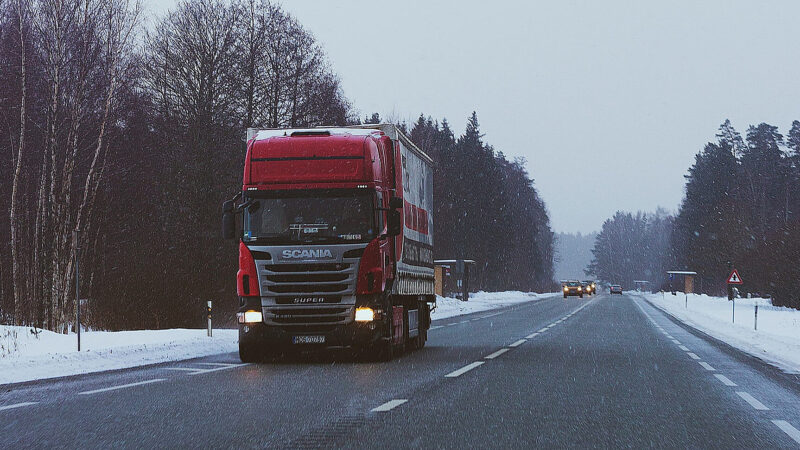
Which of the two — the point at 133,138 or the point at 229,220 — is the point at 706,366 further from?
the point at 133,138

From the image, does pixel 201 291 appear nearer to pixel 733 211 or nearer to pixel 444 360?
pixel 444 360

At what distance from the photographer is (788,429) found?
25.9ft

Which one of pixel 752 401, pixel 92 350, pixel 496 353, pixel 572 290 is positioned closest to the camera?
pixel 752 401

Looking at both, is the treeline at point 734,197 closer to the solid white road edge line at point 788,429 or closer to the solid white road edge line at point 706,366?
the solid white road edge line at point 706,366

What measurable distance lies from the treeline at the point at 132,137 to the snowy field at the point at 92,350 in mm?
5558

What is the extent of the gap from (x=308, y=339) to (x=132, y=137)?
824 inches

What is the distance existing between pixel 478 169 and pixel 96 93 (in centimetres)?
7300

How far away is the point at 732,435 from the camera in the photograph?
7.59 m

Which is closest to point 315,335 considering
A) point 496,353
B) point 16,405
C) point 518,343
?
point 496,353

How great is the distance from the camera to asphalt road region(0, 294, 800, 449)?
725 cm

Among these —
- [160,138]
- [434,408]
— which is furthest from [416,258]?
[160,138]

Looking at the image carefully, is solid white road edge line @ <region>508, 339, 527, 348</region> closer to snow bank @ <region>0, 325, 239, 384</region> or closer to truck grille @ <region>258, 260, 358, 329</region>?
snow bank @ <region>0, 325, 239, 384</region>

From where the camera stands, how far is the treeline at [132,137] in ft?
84.2

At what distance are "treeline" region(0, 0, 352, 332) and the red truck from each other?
36.9 ft
